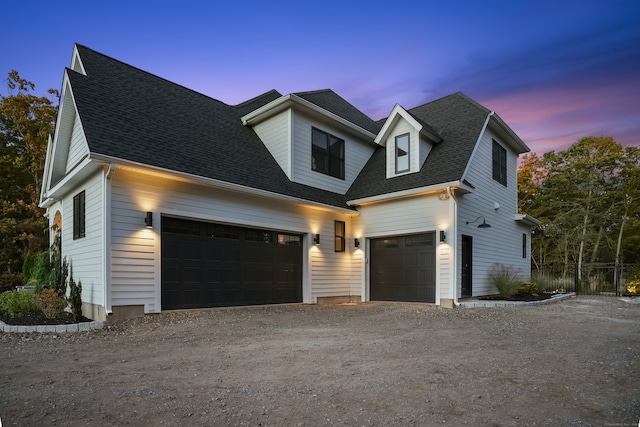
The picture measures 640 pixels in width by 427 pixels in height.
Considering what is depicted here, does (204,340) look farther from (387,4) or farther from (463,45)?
(463,45)

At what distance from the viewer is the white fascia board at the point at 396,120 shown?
12.1m

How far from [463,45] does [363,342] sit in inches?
410

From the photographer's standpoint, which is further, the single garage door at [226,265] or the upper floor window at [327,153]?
the upper floor window at [327,153]

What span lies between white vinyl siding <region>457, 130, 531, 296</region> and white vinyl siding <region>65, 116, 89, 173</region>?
1030cm

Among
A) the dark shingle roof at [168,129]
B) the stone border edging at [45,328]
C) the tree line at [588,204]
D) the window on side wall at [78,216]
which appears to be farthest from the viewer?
the tree line at [588,204]

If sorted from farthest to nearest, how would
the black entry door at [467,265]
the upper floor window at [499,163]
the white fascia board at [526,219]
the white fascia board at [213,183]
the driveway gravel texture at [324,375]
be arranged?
the white fascia board at [526,219], the upper floor window at [499,163], the black entry door at [467,265], the white fascia board at [213,183], the driveway gravel texture at [324,375]

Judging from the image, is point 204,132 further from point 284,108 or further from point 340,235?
point 340,235

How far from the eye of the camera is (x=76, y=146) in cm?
1018

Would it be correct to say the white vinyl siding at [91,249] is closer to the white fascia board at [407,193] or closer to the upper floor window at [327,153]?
the upper floor window at [327,153]

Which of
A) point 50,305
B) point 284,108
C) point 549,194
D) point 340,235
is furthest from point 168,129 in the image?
point 549,194

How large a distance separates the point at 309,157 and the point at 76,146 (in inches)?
259

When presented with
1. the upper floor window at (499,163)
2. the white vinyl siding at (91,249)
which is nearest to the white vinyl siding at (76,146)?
the white vinyl siding at (91,249)

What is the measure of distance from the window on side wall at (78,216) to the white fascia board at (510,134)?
12.1m

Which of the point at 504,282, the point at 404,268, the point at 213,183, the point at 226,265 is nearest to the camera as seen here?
the point at 213,183
